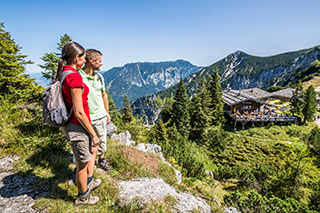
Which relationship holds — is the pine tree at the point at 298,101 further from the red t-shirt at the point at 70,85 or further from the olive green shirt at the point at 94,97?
the red t-shirt at the point at 70,85

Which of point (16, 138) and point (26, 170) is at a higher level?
point (16, 138)

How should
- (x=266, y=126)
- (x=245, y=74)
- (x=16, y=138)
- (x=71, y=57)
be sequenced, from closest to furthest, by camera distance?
(x=71, y=57) < (x=16, y=138) < (x=266, y=126) < (x=245, y=74)

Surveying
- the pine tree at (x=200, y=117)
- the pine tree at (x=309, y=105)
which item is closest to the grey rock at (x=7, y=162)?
the pine tree at (x=200, y=117)

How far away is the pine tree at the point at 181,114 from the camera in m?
25.5

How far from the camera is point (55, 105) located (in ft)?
7.24

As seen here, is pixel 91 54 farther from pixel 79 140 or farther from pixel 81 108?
pixel 79 140

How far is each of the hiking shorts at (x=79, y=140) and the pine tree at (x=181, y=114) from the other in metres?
23.4

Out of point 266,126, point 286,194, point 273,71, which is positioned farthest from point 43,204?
point 273,71

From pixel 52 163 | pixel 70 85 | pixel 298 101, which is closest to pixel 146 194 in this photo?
pixel 52 163

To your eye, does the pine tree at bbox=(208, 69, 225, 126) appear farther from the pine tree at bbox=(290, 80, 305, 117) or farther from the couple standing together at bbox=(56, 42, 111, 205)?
the couple standing together at bbox=(56, 42, 111, 205)

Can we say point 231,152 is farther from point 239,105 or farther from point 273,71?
point 273,71

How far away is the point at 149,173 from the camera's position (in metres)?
4.70

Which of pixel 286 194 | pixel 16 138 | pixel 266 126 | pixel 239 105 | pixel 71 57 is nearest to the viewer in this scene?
pixel 71 57

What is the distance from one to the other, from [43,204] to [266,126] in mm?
33980
